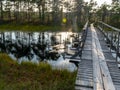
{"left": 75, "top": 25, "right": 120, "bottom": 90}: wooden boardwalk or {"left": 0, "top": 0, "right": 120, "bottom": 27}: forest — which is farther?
{"left": 0, "top": 0, "right": 120, "bottom": 27}: forest

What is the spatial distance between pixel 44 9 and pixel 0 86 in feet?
119

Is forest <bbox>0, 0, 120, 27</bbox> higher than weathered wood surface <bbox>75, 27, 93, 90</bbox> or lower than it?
higher

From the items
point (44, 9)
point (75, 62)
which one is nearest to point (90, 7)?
point (44, 9)

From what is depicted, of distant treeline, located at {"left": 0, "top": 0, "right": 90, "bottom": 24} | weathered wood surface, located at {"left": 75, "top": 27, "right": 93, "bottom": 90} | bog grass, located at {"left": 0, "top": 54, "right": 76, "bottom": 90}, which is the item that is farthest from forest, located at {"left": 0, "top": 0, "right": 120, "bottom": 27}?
weathered wood surface, located at {"left": 75, "top": 27, "right": 93, "bottom": 90}

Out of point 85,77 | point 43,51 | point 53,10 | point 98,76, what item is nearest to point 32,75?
point 85,77

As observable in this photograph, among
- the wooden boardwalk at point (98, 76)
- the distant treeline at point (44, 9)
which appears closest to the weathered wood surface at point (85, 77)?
the wooden boardwalk at point (98, 76)

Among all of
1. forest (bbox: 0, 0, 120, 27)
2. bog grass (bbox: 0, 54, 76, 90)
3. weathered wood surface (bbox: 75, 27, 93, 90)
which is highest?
forest (bbox: 0, 0, 120, 27)

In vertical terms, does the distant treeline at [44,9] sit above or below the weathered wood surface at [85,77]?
above

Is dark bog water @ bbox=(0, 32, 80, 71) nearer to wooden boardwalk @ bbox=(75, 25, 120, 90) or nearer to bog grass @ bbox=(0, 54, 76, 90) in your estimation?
bog grass @ bbox=(0, 54, 76, 90)

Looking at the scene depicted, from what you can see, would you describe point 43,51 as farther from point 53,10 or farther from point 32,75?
point 53,10

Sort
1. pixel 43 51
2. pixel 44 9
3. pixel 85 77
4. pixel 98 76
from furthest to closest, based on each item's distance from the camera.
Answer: pixel 44 9 → pixel 43 51 → pixel 85 77 → pixel 98 76

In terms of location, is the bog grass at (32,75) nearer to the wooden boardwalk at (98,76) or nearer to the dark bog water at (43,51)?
the wooden boardwalk at (98,76)

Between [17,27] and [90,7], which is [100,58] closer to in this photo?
[17,27]

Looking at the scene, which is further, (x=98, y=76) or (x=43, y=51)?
(x=43, y=51)
